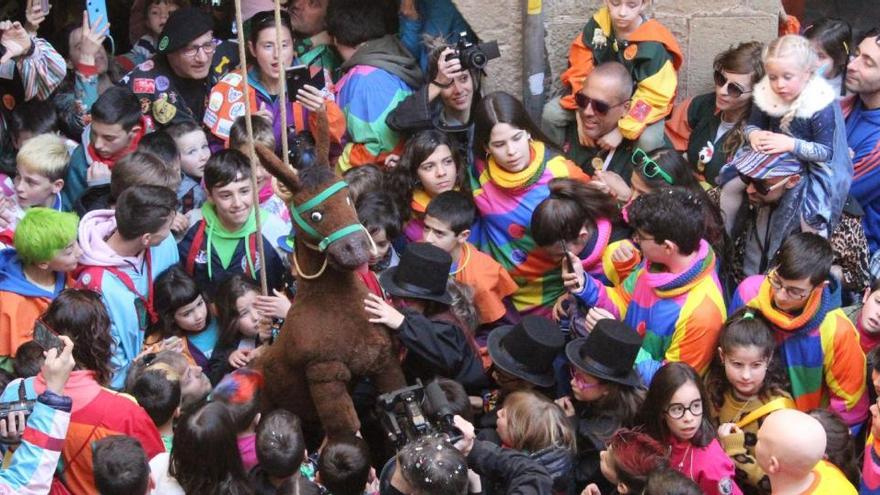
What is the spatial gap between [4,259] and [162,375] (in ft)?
2.78

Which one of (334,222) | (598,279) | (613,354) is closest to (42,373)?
(334,222)

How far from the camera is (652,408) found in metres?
4.20

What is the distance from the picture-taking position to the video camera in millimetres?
4043

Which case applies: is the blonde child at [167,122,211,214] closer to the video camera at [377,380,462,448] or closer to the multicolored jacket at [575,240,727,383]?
the video camera at [377,380,462,448]

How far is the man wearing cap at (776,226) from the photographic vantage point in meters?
4.78

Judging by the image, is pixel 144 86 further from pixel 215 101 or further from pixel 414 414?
pixel 414 414

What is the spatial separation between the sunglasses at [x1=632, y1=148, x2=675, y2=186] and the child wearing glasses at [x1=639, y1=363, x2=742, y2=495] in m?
1.01

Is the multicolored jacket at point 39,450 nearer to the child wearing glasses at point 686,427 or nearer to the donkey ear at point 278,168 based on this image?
the donkey ear at point 278,168

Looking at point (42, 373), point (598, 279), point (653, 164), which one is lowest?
point (598, 279)

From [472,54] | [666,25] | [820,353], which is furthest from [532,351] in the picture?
[666,25]

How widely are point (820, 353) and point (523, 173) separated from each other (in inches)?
52.0

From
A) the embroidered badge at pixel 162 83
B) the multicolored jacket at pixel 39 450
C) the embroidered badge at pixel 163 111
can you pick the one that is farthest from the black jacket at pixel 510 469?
the embroidered badge at pixel 162 83

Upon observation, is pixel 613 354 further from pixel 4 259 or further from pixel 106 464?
pixel 4 259

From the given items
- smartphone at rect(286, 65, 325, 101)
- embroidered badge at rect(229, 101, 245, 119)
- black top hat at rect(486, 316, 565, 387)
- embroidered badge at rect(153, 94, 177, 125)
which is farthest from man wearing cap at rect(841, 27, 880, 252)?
embroidered badge at rect(153, 94, 177, 125)
